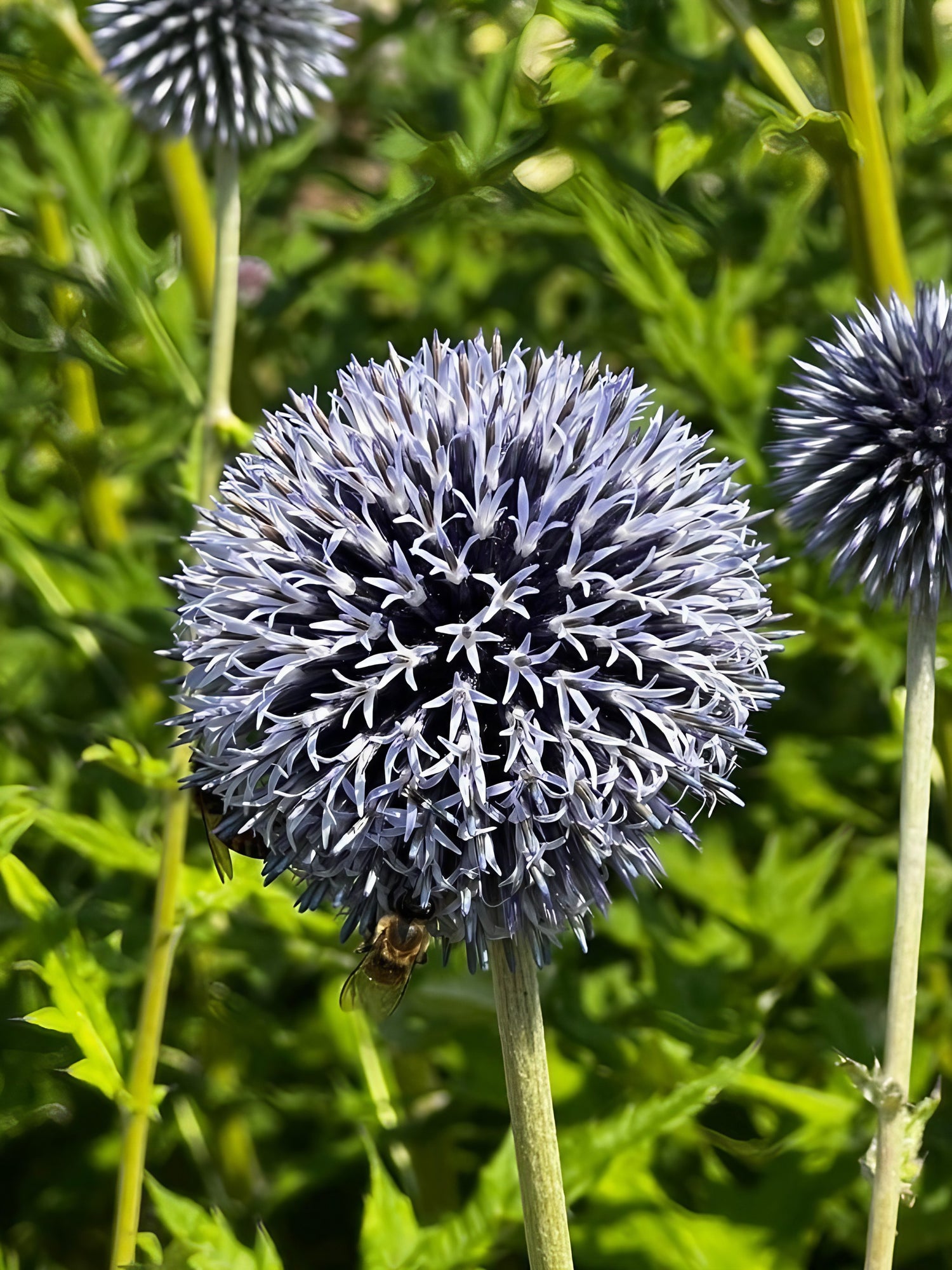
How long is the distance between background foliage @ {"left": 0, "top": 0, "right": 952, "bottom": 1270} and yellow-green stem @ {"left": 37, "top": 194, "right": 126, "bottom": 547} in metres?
0.01

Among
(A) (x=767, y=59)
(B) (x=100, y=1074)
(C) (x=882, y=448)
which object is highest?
(A) (x=767, y=59)

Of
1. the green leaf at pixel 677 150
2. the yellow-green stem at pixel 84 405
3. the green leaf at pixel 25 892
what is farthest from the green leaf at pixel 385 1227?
the yellow-green stem at pixel 84 405

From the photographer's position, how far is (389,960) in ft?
4.57

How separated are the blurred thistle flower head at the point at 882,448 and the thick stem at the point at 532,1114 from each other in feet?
2.09

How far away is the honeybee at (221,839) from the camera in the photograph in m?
1.51

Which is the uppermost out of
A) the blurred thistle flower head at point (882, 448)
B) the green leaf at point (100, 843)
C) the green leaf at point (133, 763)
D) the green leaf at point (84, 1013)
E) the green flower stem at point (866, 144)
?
the green flower stem at point (866, 144)

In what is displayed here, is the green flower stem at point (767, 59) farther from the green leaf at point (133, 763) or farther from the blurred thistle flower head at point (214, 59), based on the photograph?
the green leaf at point (133, 763)

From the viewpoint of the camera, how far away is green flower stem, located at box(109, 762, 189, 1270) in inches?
64.7

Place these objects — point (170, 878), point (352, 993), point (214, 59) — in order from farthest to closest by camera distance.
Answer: point (214, 59), point (170, 878), point (352, 993)

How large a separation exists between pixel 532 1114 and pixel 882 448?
88cm

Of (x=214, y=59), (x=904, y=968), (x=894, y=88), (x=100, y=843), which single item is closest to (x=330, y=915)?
(x=100, y=843)

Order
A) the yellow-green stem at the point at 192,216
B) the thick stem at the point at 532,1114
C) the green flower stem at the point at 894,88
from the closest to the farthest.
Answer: the thick stem at the point at 532,1114 < the green flower stem at the point at 894,88 < the yellow-green stem at the point at 192,216

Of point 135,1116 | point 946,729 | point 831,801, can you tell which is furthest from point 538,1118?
point 831,801

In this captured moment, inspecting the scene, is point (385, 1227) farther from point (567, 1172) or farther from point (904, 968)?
point (904, 968)
